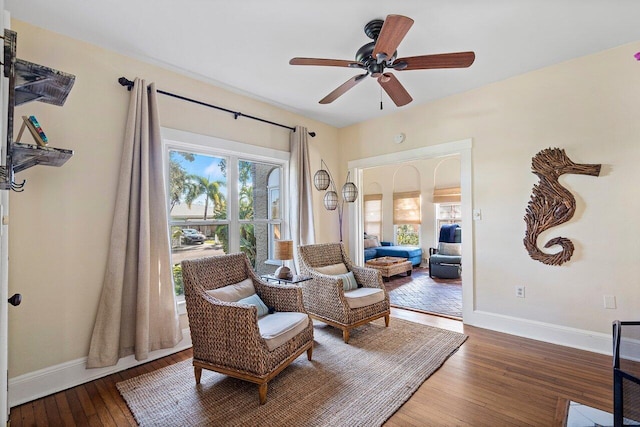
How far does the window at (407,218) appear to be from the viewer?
759cm

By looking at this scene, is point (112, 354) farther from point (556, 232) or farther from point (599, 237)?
point (599, 237)

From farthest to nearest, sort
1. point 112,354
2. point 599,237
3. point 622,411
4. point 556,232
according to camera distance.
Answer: point 556,232 < point 599,237 < point 112,354 < point 622,411

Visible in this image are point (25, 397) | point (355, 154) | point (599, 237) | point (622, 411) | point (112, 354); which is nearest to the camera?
point (622, 411)

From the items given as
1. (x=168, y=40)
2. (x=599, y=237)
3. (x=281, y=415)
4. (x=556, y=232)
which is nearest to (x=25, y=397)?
(x=281, y=415)

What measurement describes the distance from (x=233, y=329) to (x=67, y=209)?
1640 millimetres

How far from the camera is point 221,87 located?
11.0 feet

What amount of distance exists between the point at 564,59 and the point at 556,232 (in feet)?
5.47

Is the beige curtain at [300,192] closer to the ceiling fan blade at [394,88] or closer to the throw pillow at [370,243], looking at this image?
the ceiling fan blade at [394,88]

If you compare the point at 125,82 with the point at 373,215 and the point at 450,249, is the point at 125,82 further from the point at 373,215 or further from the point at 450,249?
the point at 373,215

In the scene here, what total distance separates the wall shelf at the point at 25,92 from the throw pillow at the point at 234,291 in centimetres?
137

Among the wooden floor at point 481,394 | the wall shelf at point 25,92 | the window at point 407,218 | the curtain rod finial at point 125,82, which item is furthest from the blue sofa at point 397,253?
the wall shelf at point 25,92

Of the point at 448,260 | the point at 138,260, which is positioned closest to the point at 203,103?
the point at 138,260

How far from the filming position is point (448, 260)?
5.85 metres

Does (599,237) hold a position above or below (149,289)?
above
